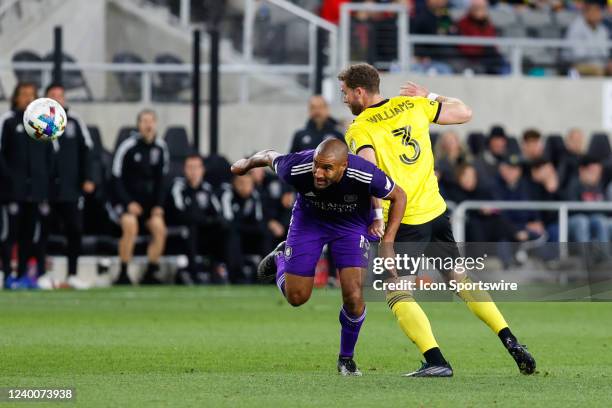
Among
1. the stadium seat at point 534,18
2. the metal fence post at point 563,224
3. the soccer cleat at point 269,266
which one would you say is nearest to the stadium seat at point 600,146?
the metal fence post at point 563,224

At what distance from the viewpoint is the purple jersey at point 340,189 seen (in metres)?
9.29

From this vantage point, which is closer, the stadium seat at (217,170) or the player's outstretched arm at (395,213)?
the player's outstretched arm at (395,213)

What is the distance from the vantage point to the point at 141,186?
19141 millimetres

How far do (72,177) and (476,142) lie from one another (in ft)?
22.0

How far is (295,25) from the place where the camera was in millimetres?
20922

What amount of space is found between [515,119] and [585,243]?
4429 mm

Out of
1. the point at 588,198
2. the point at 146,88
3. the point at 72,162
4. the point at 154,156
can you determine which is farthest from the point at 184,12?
the point at 588,198

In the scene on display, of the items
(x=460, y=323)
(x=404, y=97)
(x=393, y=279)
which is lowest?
(x=460, y=323)

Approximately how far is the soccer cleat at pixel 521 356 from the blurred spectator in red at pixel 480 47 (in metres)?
13.9

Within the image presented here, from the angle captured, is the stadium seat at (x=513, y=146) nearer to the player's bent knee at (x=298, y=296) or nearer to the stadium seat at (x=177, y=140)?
the stadium seat at (x=177, y=140)

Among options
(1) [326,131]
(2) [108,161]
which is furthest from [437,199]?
(2) [108,161]

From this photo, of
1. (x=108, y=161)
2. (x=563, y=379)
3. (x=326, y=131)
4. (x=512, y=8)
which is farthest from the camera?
(x=512, y=8)

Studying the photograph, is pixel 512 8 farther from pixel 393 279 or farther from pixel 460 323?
pixel 393 279

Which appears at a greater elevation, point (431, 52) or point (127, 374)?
point (431, 52)
